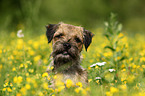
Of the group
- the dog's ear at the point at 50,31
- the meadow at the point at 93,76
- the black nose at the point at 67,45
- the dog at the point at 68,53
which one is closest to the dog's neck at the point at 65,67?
the dog at the point at 68,53

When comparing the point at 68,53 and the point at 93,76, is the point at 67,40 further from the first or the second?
the point at 93,76

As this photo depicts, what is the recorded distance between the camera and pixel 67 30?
213 inches

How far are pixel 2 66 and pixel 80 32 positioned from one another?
2.45 metres

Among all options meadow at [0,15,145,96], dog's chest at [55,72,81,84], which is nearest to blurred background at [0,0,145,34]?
meadow at [0,15,145,96]

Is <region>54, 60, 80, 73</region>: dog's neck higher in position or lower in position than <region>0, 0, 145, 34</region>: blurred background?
lower

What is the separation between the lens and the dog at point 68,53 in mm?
4945

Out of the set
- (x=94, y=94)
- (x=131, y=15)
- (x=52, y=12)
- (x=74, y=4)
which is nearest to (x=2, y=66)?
(x=94, y=94)

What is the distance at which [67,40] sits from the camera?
5148 mm

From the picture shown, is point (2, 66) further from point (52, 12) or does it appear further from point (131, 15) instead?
point (131, 15)

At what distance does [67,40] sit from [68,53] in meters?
0.35

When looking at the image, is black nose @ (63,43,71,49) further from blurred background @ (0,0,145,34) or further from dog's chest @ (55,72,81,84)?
blurred background @ (0,0,145,34)

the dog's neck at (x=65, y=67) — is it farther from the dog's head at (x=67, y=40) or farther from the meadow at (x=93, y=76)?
the meadow at (x=93, y=76)

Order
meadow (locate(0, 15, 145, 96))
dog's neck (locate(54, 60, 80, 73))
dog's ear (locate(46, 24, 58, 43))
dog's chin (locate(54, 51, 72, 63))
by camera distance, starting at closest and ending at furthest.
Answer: meadow (locate(0, 15, 145, 96)) < dog's chin (locate(54, 51, 72, 63)) < dog's neck (locate(54, 60, 80, 73)) < dog's ear (locate(46, 24, 58, 43))

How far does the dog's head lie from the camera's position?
4934 mm
